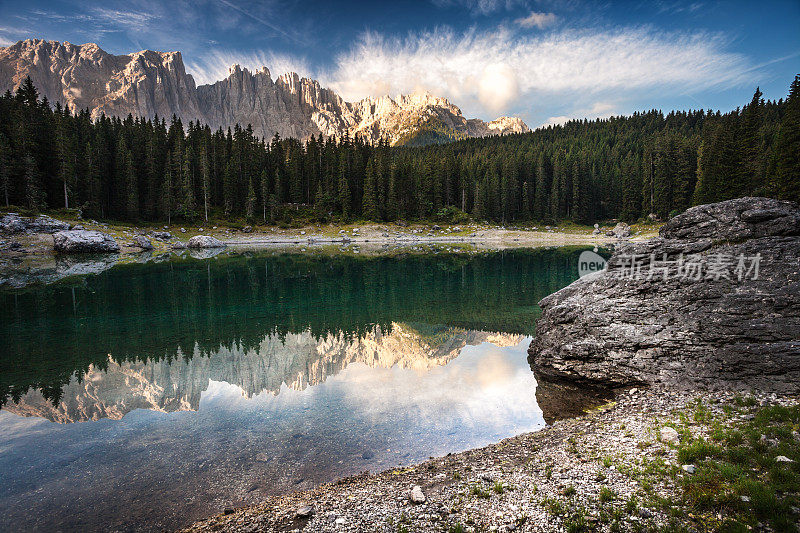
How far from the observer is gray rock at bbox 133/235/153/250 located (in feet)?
231

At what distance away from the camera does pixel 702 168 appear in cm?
7481

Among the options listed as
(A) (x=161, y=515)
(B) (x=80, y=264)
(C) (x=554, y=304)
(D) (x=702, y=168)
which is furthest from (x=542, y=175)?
(A) (x=161, y=515)

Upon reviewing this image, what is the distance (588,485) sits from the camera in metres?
7.36

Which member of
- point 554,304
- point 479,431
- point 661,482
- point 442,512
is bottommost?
point 479,431

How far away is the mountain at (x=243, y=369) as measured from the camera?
13.7 meters

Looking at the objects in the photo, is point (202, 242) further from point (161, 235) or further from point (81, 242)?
point (81, 242)

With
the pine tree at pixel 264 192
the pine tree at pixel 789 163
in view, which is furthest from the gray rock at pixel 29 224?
the pine tree at pixel 789 163

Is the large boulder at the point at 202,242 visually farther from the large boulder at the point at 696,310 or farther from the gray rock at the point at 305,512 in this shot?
the gray rock at the point at 305,512

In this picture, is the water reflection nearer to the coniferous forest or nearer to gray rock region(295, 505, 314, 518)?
gray rock region(295, 505, 314, 518)

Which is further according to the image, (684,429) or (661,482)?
(684,429)

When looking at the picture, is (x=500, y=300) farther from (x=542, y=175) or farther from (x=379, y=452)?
(x=542, y=175)

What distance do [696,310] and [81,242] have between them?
78.7 metres

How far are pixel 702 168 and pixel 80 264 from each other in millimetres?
114690

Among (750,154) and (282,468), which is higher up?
(750,154)
